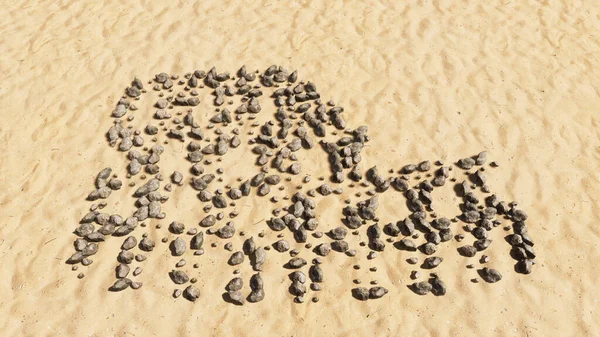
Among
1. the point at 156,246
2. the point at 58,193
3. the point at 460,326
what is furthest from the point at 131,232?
the point at 460,326

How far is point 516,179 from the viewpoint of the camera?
18.9 feet

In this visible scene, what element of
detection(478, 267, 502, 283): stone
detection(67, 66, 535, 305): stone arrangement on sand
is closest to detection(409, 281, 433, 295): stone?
detection(67, 66, 535, 305): stone arrangement on sand

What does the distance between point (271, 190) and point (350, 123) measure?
161cm

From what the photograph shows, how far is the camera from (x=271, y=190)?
564cm

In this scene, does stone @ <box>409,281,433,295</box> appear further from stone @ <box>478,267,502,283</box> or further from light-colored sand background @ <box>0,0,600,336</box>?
stone @ <box>478,267,502,283</box>

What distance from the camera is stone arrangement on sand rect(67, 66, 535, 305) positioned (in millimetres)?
4957

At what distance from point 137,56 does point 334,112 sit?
136 inches

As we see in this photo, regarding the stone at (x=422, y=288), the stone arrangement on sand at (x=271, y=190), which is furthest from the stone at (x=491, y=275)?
the stone at (x=422, y=288)

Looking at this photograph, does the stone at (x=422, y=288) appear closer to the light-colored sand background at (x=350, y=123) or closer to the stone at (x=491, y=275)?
the light-colored sand background at (x=350, y=123)

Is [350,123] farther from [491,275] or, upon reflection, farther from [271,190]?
[491,275]

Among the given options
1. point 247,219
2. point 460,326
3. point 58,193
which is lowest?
point 460,326

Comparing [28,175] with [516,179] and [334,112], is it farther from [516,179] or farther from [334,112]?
[516,179]

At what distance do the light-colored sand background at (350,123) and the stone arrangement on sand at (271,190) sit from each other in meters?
0.14

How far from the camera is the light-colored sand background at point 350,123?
461 centimetres
